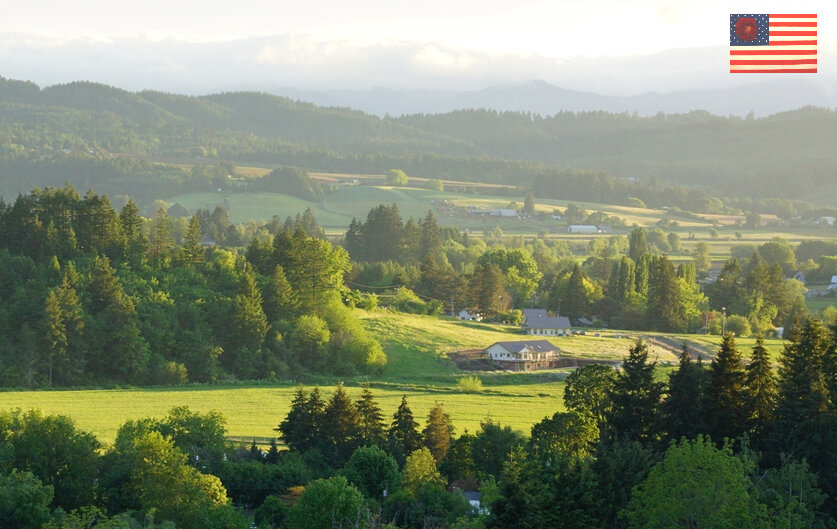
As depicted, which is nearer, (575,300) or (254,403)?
(254,403)

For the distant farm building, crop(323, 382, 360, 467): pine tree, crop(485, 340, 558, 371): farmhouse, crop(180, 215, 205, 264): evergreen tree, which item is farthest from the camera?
the distant farm building

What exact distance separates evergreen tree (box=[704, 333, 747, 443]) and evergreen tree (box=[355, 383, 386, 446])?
11223 mm

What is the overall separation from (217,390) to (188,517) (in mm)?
28048

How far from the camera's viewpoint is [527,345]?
236 feet

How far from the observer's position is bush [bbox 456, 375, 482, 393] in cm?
6212

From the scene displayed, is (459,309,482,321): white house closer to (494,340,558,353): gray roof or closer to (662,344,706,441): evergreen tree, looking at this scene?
(494,340,558,353): gray roof

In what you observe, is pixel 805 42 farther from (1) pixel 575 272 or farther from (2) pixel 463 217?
(2) pixel 463 217

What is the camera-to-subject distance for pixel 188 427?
42281 millimetres

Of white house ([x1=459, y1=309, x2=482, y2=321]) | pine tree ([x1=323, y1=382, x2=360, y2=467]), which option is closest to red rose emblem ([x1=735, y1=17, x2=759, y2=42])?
pine tree ([x1=323, y1=382, x2=360, y2=467])

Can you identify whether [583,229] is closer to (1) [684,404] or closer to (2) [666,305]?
(2) [666,305]

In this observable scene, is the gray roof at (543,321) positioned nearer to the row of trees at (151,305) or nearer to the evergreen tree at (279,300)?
the row of trees at (151,305)

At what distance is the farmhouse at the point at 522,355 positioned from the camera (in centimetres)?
7112

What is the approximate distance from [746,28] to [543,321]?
1668 inches

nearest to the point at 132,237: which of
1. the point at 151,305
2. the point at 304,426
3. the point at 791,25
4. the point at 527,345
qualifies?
the point at 151,305
